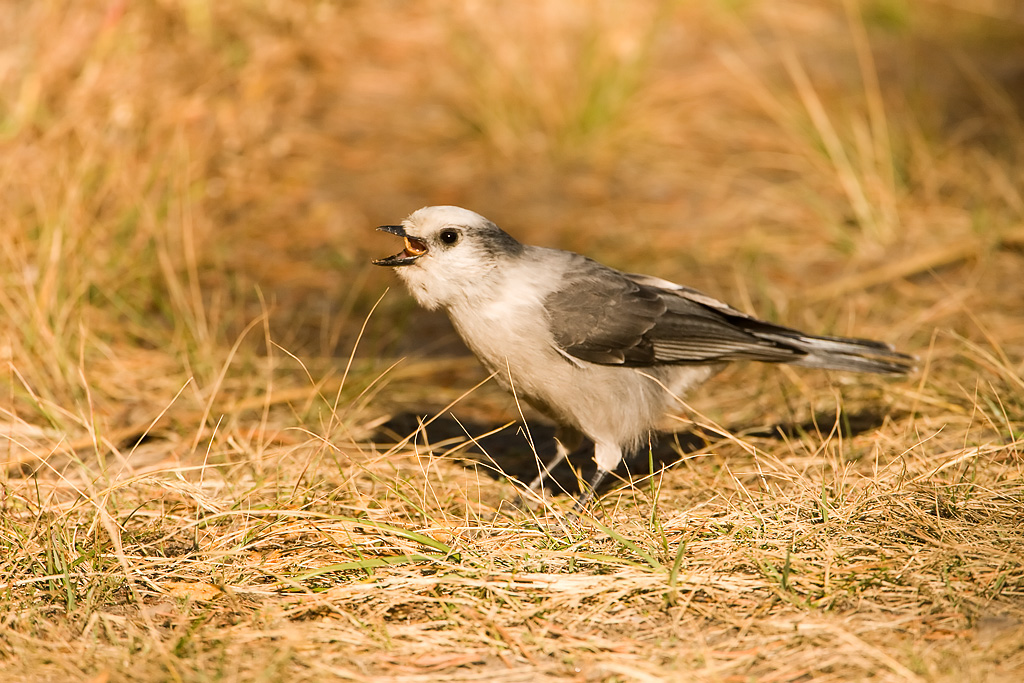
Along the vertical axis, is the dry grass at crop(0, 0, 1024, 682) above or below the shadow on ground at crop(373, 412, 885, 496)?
above

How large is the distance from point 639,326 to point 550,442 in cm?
90

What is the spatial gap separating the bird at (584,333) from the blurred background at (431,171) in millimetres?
873

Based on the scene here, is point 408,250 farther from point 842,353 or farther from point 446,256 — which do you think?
point 842,353

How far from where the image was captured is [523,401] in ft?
13.0

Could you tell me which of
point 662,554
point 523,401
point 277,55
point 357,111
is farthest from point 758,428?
point 357,111

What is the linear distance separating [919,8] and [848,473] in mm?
8383

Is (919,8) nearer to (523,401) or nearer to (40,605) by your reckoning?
(523,401)

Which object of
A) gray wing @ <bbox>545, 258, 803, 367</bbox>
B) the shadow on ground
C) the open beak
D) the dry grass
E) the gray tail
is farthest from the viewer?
the shadow on ground

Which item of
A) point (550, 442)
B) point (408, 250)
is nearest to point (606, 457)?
point (550, 442)

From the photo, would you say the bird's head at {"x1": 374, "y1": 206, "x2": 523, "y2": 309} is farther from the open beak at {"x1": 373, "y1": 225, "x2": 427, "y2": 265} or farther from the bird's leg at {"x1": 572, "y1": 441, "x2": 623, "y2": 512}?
the bird's leg at {"x1": 572, "y1": 441, "x2": 623, "y2": 512}

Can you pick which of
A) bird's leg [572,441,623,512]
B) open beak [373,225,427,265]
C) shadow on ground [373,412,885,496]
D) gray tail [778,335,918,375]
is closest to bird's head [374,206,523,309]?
open beak [373,225,427,265]

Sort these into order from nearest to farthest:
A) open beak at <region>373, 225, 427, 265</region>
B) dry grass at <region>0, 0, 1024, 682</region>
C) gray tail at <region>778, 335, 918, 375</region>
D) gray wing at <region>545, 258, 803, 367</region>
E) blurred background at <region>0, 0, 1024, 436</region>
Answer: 1. dry grass at <region>0, 0, 1024, 682</region>
2. open beak at <region>373, 225, 427, 265</region>
3. gray wing at <region>545, 258, 803, 367</region>
4. gray tail at <region>778, 335, 918, 375</region>
5. blurred background at <region>0, 0, 1024, 436</region>

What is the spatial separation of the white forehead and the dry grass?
32.1 inches

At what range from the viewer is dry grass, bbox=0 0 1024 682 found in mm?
2709
